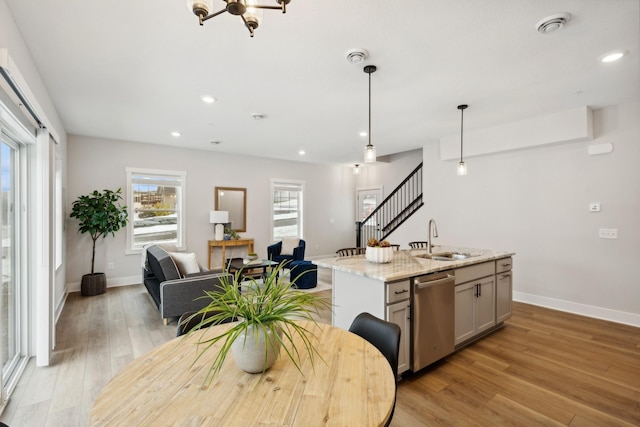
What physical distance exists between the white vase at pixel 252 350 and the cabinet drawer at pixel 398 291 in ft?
4.46

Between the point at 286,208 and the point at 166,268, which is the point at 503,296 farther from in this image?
the point at 286,208

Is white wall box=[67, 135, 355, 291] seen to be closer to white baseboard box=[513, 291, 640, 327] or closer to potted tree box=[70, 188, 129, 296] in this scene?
potted tree box=[70, 188, 129, 296]

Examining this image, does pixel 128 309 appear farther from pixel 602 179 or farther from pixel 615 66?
pixel 602 179

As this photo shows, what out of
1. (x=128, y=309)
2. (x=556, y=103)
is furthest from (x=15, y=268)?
(x=556, y=103)

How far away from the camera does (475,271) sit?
10.2 ft

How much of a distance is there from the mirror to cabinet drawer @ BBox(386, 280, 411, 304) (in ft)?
16.8

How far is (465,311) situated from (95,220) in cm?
540

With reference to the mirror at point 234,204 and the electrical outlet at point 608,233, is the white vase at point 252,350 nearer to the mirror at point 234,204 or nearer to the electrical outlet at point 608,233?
the electrical outlet at point 608,233

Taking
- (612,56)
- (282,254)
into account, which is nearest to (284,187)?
(282,254)

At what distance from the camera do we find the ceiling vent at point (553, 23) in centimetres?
206

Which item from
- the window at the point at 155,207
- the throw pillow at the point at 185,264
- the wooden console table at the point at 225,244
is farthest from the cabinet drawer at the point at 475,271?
the window at the point at 155,207

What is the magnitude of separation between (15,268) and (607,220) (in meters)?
6.57

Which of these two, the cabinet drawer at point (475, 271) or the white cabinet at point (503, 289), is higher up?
the cabinet drawer at point (475, 271)

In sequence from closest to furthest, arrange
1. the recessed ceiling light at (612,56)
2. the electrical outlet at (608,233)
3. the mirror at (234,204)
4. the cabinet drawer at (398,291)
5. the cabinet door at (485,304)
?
the cabinet drawer at (398,291) < the recessed ceiling light at (612,56) < the cabinet door at (485,304) < the electrical outlet at (608,233) < the mirror at (234,204)
